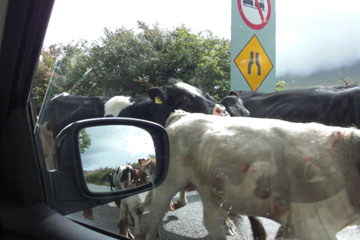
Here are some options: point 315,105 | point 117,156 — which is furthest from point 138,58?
point 315,105

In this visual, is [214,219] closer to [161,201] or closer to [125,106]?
[161,201]

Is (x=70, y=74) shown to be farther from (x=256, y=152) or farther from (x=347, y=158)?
(x=347, y=158)

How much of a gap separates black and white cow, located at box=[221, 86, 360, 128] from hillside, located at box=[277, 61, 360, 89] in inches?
6.1

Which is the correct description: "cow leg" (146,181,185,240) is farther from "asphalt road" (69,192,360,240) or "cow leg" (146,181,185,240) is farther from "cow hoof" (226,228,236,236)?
"cow hoof" (226,228,236,236)

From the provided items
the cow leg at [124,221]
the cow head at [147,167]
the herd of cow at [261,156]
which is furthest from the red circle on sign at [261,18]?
the cow leg at [124,221]

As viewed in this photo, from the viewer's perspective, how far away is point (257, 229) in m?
2.00

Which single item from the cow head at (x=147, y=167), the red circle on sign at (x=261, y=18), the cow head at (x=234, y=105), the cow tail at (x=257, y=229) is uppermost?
the red circle on sign at (x=261, y=18)

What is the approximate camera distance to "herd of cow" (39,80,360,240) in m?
1.76

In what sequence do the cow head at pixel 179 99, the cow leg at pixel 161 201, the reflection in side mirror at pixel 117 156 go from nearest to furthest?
the reflection in side mirror at pixel 117 156
the cow leg at pixel 161 201
the cow head at pixel 179 99

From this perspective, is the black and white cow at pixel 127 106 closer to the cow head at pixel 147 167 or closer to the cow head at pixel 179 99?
the cow head at pixel 179 99

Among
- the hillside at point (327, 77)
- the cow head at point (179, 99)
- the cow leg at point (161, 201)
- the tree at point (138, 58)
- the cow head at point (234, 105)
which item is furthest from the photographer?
the cow head at point (234, 105)

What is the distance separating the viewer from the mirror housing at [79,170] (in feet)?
6.57

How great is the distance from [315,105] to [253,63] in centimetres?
45

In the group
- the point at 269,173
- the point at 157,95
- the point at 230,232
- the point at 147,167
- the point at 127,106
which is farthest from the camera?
the point at 127,106
